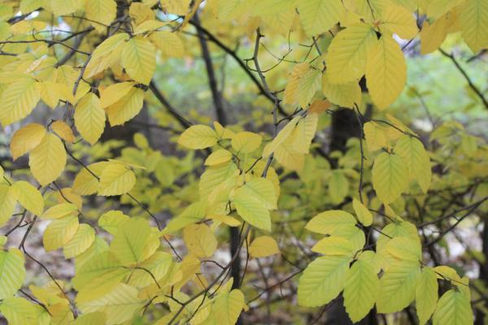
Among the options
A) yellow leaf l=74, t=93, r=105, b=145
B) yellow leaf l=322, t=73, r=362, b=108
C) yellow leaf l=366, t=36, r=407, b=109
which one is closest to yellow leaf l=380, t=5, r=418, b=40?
yellow leaf l=366, t=36, r=407, b=109

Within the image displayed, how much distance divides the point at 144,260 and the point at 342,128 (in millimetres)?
1853

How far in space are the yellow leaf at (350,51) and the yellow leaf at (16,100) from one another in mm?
525

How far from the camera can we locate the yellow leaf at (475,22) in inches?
35.8

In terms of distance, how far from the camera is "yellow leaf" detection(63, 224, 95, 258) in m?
0.92

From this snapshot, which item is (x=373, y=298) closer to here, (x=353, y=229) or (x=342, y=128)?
(x=353, y=229)

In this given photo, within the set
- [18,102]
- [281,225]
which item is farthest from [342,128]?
[18,102]

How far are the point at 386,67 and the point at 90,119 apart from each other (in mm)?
557

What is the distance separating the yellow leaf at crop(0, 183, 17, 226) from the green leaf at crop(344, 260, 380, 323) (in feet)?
1.93

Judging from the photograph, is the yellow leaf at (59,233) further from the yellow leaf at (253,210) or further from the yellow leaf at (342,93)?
the yellow leaf at (342,93)

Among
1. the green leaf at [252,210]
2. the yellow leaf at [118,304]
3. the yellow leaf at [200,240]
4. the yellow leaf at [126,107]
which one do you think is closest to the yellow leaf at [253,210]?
the green leaf at [252,210]

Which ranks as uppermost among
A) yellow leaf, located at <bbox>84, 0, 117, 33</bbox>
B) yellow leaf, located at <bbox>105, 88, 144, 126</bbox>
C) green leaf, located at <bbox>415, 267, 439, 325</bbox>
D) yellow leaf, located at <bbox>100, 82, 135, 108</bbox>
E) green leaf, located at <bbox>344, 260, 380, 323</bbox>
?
yellow leaf, located at <bbox>84, 0, 117, 33</bbox>

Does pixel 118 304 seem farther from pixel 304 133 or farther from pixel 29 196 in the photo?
pixel 304 133

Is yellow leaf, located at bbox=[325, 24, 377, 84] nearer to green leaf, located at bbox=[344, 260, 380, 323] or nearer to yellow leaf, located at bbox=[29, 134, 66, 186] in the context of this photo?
green leaf, located at bbox=[344, 260, 380, 323]

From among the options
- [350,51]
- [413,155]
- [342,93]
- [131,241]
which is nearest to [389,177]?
[413,155]
